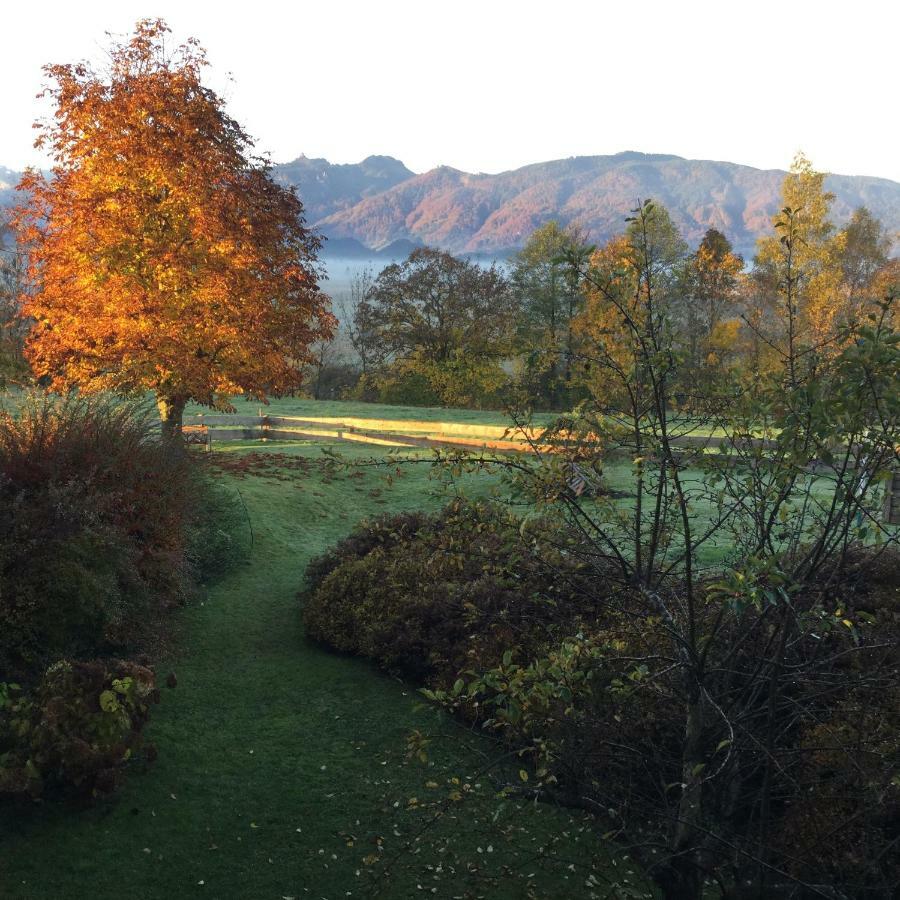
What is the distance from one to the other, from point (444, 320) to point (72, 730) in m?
36.4

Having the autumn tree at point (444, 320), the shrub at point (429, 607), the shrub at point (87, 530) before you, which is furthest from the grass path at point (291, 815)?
the autumn tree at point (444, 320)

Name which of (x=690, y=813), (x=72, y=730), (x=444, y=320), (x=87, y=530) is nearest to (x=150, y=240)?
(x=87, y=530)

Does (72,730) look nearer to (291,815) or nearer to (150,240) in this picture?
(291,815)

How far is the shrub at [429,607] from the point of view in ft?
26.3

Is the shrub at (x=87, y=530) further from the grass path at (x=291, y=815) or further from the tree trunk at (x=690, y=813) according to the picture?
the tree trunk at (x=690, y=813)

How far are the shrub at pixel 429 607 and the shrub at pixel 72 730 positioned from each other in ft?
9.04

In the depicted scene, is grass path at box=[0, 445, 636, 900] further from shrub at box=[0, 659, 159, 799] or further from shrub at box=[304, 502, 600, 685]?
shrub at box=[304, 502, 600, 685]

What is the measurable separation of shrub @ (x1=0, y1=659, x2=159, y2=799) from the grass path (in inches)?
9.7

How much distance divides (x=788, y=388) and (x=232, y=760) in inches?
211

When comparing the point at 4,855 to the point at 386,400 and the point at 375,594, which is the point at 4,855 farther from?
the point at 386,400

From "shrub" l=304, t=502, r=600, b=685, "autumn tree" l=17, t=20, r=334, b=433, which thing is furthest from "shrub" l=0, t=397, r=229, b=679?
"autumn tree" l=17, t=20, r=334, b=433

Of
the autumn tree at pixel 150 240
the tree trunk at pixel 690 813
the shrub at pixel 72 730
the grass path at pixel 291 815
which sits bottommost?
the grass path at pixel 291 815

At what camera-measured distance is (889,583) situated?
7.69m

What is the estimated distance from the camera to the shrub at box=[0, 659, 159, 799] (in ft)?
19.4
